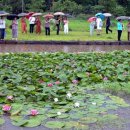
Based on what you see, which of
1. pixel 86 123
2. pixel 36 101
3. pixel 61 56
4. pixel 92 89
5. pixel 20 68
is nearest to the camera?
pixel 86 123

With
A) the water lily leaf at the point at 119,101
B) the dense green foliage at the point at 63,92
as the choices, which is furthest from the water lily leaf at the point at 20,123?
the water lily leaf at the point at 119,101

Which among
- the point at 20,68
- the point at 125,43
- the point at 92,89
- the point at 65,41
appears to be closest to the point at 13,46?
the point at 65,41

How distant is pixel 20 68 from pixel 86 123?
4067 mm

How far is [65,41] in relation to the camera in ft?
64.1

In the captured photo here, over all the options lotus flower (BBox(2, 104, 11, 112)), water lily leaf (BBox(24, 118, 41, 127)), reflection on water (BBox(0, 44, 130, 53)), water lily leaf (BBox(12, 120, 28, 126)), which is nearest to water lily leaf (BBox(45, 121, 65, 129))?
water lily leaf (BBox(24, 118, 41, 127))

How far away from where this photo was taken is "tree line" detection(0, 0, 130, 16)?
38.6 m

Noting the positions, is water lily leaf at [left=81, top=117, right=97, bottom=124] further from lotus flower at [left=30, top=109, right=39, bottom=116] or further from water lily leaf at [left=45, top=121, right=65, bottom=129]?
lotus flower at [left=30, top=109, right=39, bottom=116]

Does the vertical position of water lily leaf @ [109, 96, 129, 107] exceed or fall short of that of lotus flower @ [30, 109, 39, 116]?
it falls short

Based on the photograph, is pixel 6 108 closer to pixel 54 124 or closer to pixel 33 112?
pixel 33 112

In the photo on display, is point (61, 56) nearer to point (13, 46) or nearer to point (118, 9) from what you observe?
point (13, 46)

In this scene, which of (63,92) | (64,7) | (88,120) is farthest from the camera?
(64,7)

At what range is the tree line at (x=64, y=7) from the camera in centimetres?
3856

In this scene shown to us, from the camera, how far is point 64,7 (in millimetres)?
38094

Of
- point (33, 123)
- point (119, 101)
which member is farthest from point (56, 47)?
point (33, 123)
